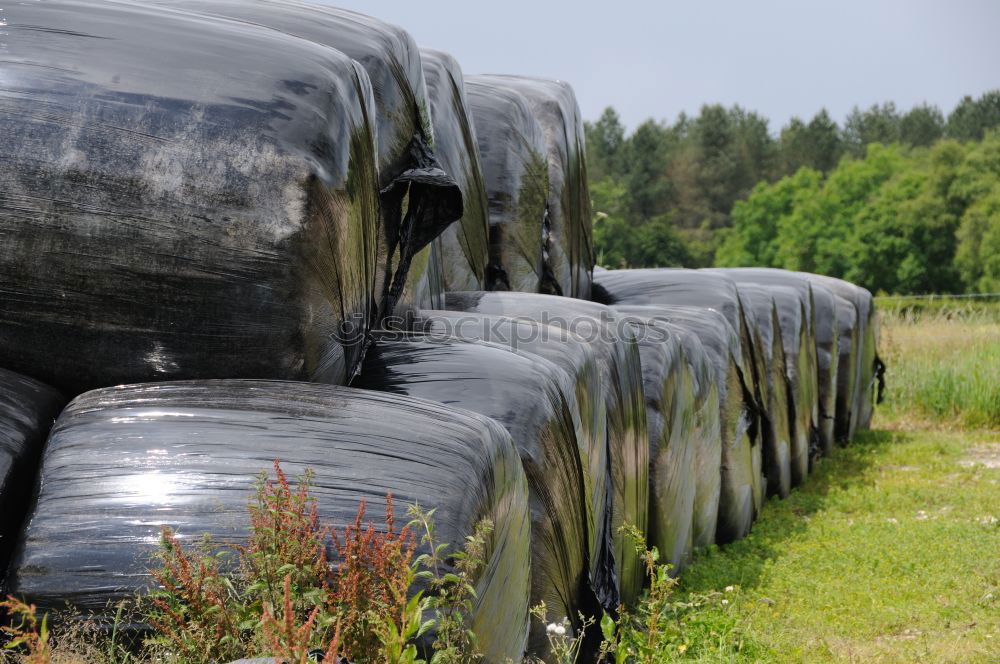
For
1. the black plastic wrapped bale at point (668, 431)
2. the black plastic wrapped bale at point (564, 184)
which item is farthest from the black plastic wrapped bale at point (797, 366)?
the black plastic wrapped bale at point (668, 431)

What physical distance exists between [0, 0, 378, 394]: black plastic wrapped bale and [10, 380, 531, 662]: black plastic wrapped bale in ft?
0.44

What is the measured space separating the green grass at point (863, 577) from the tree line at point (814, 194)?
26925 millimetres

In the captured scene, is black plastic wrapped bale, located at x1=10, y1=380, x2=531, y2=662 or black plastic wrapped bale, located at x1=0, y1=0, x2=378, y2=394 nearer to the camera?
black plastic wrapped bale, located at x1=10, y1=380, x2=531, y2=662

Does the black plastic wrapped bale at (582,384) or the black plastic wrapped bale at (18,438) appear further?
the black plastic wrapped bale at (582,384)

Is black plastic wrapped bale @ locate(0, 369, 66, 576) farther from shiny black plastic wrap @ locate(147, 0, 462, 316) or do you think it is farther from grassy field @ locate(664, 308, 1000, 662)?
grassy field @ locate(664, 308, 1000, 662)

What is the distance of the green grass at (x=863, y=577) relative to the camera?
4.08 metres

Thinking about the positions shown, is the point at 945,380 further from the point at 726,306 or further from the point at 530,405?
the point at 530,405

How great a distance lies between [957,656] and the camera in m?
3.93

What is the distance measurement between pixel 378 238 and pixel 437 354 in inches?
19.1

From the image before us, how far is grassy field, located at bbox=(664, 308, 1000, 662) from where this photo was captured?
4102 mm

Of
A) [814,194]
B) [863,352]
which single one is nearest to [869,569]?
[863,352]

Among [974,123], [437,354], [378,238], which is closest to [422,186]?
[378,238]

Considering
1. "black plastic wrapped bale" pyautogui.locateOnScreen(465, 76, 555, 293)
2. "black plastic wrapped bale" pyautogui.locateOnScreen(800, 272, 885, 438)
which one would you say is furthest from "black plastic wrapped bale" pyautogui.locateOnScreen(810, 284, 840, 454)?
"black plastic wrapped bale" pyautogui.locateOnScreen(465, 76, 555, 293)

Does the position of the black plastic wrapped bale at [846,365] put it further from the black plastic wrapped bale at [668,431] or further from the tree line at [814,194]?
the tree line at [814,194]
